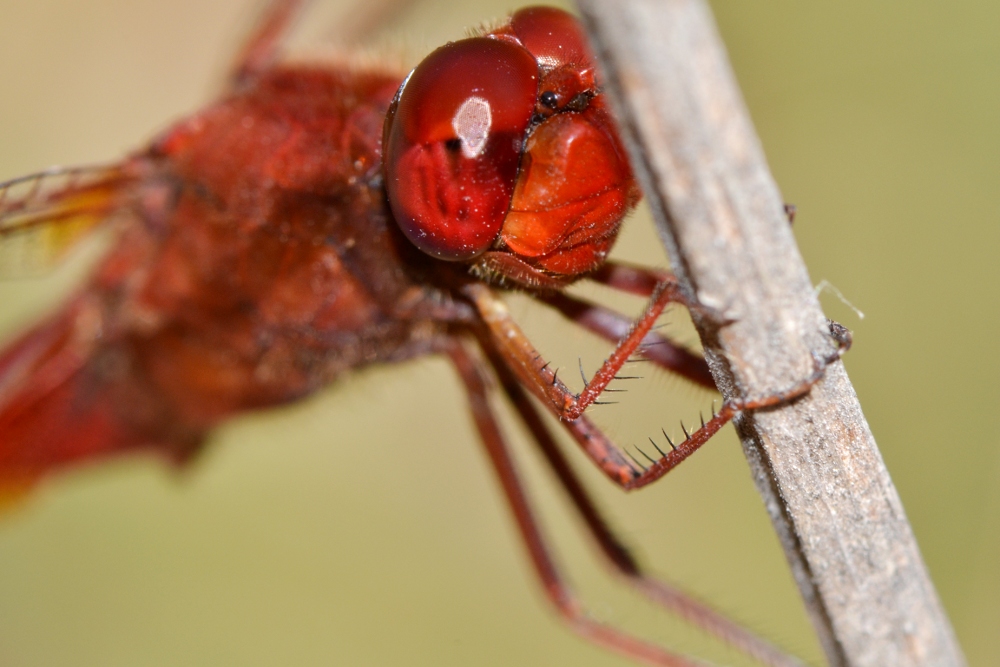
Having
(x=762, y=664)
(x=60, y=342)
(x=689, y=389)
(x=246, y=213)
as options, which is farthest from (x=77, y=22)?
(x=762, y=664)

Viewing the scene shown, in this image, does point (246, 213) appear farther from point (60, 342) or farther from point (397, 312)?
point (60, 342)

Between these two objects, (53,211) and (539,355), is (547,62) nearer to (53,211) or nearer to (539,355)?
(539,355)

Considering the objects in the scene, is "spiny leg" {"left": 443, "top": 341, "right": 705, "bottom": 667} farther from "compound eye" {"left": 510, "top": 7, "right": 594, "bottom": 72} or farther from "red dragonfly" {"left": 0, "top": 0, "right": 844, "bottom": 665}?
"compound eye" {"left": 510, "top": 7, "right": 594, "bottom": 72}

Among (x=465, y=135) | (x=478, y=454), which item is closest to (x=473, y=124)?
(x=465, y=135)

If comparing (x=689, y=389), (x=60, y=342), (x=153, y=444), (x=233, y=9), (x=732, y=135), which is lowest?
(x=689, y=389)

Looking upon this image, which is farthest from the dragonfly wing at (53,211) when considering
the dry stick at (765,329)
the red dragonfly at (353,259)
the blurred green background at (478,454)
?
the dry stick at (765,329)
